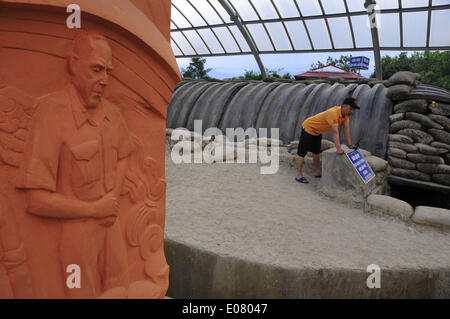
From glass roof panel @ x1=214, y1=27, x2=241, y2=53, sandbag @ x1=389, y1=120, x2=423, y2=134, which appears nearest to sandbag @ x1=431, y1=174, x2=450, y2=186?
sandbag @ x1=389, y1=120, x2=423, y2=134

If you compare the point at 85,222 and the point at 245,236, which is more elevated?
the point at 85,222

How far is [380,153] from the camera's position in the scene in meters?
5.86

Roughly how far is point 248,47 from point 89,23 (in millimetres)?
13173

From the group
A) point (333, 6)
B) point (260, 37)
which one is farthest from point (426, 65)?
point (333, 6)

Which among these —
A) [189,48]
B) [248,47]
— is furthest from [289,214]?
[189,48]

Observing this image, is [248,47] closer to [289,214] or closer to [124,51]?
[289,214]

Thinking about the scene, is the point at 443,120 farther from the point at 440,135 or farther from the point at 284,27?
the point at 284,27

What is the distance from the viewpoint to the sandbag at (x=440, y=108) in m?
5.46

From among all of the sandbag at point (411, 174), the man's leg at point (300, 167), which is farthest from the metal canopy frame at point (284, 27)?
the man's leg at point (300, 167)

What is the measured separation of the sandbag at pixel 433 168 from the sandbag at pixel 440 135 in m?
0.39

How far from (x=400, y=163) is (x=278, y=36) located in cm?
878

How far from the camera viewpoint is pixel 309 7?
441 inches

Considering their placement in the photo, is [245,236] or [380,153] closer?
[245,236]

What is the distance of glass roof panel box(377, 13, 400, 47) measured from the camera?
10406 mm
